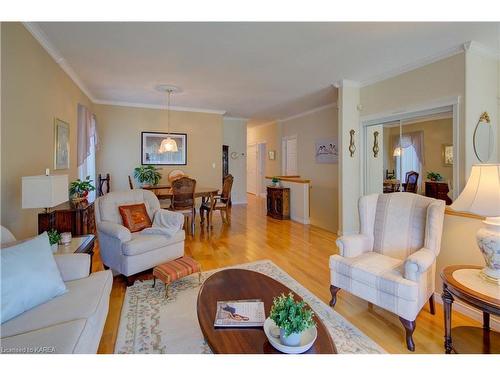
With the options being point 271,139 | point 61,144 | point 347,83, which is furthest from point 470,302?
point 271,139

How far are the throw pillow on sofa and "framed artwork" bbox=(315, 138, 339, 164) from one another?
526cm

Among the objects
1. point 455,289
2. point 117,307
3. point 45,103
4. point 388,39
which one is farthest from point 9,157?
point 388,39

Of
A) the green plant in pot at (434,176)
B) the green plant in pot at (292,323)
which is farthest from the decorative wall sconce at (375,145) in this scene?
the green plant in pot at (292,323)

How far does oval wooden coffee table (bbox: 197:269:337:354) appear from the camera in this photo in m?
1.25

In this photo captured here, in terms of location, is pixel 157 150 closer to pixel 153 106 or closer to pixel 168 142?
pixel 153 106

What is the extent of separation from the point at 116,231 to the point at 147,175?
122 inches

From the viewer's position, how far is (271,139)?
29.0 ft

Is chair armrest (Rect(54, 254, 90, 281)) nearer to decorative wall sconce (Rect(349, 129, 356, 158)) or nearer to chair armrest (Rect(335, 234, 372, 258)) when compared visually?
chair armrest (Rect(335, 234, 372, 258))

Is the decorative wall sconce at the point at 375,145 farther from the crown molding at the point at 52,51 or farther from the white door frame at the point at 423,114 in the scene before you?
the crown molding at the point at 52,51

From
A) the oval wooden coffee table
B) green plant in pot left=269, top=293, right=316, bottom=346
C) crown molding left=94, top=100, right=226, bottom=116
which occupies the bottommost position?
the oval wooden coffee table

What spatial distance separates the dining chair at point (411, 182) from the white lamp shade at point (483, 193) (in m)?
1.72

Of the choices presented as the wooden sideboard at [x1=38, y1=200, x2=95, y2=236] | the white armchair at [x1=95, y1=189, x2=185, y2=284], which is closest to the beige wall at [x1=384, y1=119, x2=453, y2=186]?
the white armchair at [x1=95, y1=189, x2=185, y2=284]
